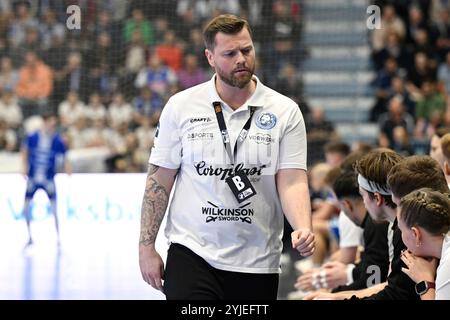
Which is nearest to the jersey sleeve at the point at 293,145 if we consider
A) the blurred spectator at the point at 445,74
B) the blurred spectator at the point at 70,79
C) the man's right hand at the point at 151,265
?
the man's right hand at the point at 151,265

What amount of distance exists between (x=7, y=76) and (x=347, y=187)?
345 inches

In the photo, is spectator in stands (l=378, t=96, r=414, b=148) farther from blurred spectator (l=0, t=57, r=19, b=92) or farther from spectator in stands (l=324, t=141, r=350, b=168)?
blurred spectator (l=0, t=57, r=19, b=92)

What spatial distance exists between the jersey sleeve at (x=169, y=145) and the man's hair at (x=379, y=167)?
3.07 feet

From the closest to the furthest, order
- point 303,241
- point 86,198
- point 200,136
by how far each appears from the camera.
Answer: point 303,241, point 200,136, point 86,198

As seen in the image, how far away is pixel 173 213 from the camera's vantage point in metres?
4.64

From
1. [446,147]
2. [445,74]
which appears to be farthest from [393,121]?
[446,147]

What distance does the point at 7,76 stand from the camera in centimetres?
1354

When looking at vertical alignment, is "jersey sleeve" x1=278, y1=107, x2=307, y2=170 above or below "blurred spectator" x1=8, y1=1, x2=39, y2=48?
below

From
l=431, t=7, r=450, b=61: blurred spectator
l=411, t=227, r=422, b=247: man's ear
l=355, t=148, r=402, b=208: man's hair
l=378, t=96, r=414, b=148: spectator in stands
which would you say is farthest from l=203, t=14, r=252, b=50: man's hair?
l=431, t=7, r=450, b=61: blurred spectator

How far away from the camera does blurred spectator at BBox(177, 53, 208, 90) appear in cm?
1323

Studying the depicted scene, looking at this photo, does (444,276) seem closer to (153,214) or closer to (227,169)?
(227,169)

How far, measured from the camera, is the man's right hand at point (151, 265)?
4578 millimetres

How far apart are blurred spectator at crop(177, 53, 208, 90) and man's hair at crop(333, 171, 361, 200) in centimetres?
758

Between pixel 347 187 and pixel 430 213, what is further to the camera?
pixel 347 187
